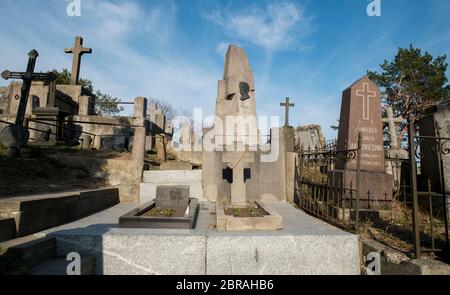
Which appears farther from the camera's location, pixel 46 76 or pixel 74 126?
pixel 74 126

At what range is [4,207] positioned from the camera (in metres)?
3.36

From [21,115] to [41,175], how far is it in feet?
10.0

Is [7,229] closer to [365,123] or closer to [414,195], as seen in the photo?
[414,195]

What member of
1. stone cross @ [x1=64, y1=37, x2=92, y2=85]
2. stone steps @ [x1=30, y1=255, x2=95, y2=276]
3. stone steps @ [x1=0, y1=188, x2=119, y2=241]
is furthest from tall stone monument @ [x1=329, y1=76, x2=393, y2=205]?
stone cross @ [x1=64, y1=37, x2=92, y2=85]

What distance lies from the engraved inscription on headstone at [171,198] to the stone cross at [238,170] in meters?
1.16

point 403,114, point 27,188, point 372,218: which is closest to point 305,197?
Answer: point 372,218

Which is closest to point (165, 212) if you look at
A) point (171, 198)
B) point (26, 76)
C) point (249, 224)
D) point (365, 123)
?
point (171, 198)

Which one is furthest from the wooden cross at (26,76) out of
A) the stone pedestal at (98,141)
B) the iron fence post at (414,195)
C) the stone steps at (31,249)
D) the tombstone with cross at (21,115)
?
the iron fence post at (414,195)

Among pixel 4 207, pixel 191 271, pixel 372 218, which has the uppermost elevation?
pixel 4 207

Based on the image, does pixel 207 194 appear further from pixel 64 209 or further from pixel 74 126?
pixel 74 126

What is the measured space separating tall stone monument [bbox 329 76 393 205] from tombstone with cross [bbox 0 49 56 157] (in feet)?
29.6

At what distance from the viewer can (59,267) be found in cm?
291

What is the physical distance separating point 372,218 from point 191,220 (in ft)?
12.6

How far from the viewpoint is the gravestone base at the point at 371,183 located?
20.9ft
